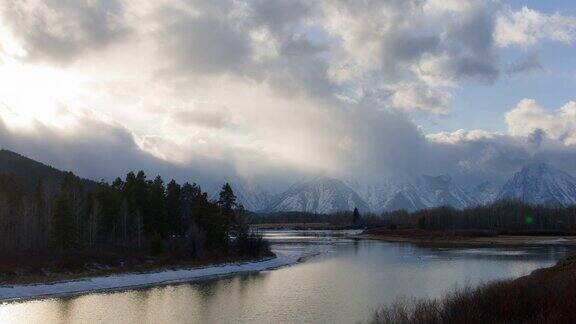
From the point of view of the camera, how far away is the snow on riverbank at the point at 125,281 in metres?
60.0

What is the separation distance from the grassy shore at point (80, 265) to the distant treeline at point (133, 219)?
594 centimetres

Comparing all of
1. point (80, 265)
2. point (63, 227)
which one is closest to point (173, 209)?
point (63, 227)

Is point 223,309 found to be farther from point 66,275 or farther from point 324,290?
point 66,275

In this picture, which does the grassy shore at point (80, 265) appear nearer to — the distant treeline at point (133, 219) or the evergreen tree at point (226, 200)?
the distant treeline at point (133, 219)

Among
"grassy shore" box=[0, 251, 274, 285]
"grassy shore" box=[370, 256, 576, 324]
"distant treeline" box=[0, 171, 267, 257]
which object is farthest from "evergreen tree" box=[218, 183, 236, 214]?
"grassy shore" box=[370, 256, 576, 324]

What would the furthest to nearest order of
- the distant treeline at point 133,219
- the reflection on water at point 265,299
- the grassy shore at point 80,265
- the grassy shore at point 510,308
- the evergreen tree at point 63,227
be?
the distant treeline at point 133,219 < the evergreen tree at point 63,227 < the grassy shore at point 80,265 < the reflection on water at point 265,299 < the grassy shore at point 510,308

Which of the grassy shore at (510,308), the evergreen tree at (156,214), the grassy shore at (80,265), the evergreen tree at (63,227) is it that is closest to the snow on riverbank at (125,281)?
the grassy shore at (80,265)

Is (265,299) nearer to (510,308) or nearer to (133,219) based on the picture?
(510,308)

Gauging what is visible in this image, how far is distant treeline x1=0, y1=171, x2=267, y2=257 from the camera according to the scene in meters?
103

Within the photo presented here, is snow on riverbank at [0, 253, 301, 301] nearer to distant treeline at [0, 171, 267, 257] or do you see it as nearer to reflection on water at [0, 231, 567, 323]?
reflection on water at [0, 231, 567, 323]

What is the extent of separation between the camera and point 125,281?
7181 cm

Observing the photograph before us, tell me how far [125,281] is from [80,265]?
Result: 913 cm

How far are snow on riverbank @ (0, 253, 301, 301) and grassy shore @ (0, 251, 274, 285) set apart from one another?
2638mm

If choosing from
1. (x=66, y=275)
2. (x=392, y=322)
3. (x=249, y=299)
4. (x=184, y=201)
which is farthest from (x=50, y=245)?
(x=392, y=322)
